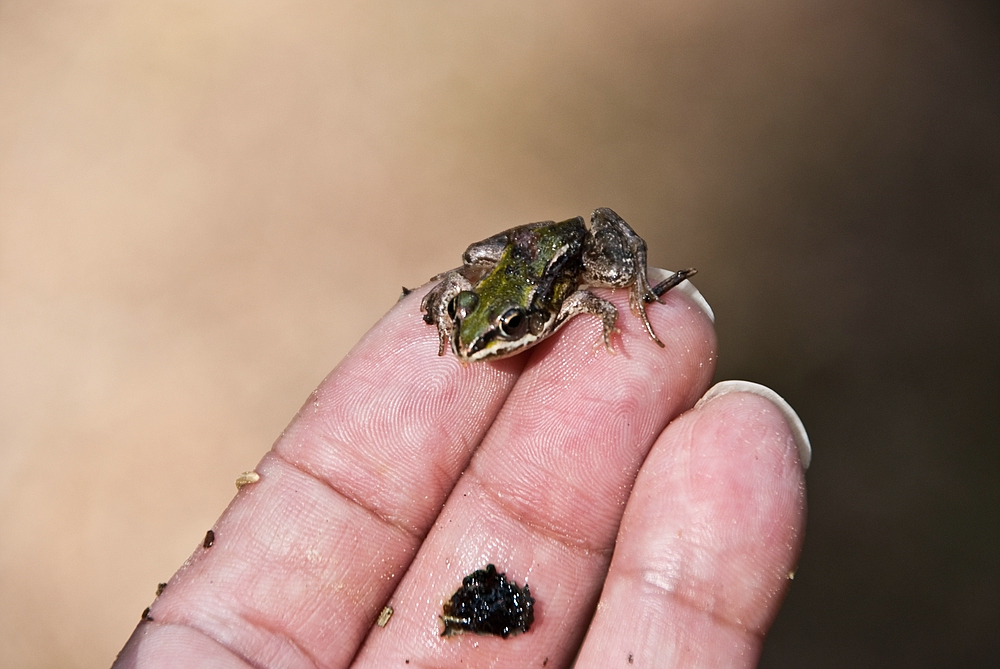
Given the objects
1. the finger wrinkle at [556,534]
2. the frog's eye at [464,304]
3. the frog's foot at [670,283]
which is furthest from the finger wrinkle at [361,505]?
the frog's foot at [670,283]

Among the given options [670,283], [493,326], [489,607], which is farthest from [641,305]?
[489,607]

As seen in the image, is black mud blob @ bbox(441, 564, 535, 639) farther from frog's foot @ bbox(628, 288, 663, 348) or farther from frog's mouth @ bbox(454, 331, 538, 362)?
frog's foot @ bbox(628, 288, 663, 348)

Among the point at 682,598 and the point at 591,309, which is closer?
the point at 682,598

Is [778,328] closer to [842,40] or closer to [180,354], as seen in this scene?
[842,40]

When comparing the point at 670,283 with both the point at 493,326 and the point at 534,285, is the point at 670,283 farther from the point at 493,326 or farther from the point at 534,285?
the point at 493,326

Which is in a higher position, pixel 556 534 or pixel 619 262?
pixel 619 262

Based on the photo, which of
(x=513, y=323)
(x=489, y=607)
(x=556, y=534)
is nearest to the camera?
(x=489, y=607)

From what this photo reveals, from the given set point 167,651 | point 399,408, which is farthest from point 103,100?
point 167,651
